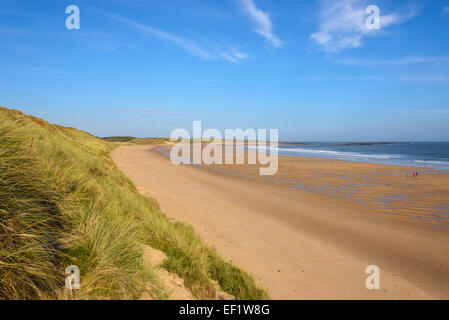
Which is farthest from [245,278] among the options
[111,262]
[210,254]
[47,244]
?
[47,244]

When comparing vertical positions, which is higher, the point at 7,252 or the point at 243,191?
the point at 7,252

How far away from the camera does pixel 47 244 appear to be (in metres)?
2.90

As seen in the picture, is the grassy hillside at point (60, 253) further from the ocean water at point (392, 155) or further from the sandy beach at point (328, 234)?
the ocean water at point (392, 155)

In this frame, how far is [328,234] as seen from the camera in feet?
27.8
